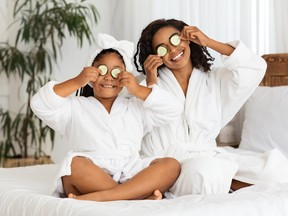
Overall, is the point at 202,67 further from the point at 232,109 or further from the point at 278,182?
the point at 278,182

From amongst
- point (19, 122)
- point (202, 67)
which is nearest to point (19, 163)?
point (19, 122)

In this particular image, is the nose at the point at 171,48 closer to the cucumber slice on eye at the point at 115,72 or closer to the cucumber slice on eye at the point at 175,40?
the cucumber slice on eye at the point at 175,40

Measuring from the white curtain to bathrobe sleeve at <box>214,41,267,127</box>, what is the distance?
0.73m

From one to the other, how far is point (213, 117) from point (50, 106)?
70cm

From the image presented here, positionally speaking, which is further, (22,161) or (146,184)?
(22,161)

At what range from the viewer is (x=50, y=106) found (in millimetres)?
1895

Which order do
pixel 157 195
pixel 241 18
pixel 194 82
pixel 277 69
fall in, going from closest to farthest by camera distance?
pixel 157 195
pixel 194 82
pixel 277 69
pixel 241 18

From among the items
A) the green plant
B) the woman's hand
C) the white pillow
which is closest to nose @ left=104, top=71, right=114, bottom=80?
the woman's hand

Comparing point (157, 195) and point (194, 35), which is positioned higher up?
point (194, 35)

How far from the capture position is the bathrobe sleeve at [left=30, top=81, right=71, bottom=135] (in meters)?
1.89

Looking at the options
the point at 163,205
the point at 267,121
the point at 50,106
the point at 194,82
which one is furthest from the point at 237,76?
the point at 163,205

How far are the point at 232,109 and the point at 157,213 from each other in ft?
3.29

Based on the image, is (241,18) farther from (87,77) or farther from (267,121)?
(87,77)

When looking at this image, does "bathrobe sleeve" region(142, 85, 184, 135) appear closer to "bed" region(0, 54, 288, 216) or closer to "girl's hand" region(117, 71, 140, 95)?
"girl's hand" region(117, 71, 140, 95)
